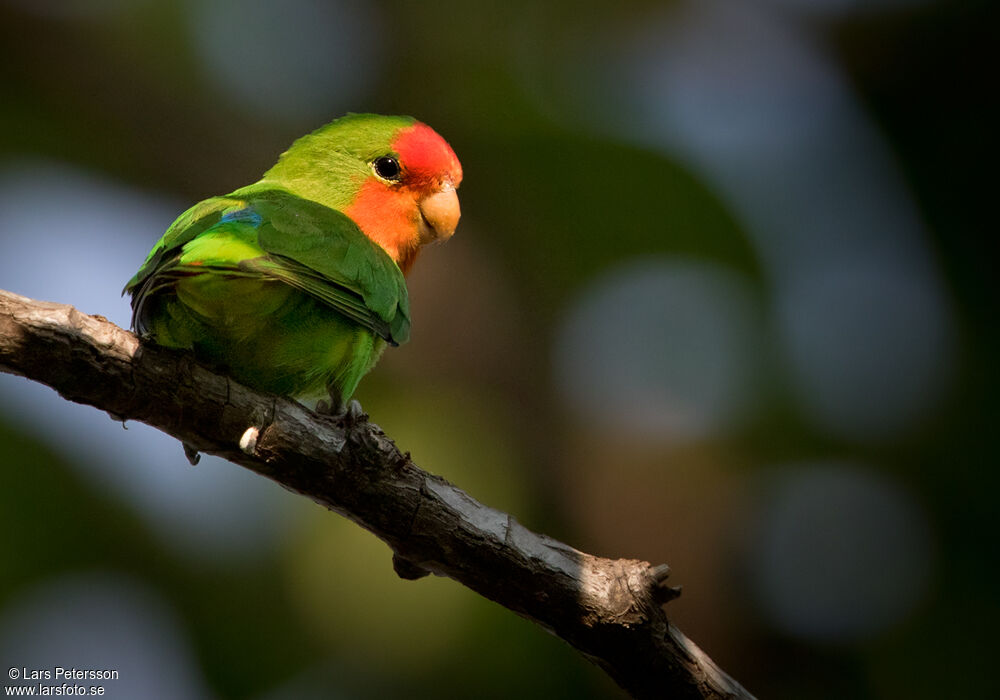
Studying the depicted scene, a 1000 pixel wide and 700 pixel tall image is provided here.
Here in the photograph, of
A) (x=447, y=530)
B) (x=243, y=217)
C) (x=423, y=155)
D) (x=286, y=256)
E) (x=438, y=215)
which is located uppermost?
(x=423, y=155)

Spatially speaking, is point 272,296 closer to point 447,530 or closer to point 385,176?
point 447,530

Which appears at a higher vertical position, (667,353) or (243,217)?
(667,353)

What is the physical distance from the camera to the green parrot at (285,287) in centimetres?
286

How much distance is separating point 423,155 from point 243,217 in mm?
1275

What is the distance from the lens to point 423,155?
165 inches

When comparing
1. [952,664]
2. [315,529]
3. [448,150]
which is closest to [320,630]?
[315,529]

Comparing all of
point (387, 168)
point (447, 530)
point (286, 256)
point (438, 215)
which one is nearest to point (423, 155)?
point (387, 168)

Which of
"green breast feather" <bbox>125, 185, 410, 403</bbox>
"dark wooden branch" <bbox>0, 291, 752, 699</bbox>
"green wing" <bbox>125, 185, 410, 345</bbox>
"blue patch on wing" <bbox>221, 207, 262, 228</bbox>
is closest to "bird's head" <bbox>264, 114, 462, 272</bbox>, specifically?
"green wing" <bbox>125, 185, 410, 345</bbox>

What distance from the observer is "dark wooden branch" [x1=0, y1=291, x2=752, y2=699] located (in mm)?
2779

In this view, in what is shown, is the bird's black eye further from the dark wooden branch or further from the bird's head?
the dark wooden branch

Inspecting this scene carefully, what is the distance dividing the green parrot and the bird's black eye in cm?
10

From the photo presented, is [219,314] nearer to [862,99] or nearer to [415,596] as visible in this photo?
[415,596]

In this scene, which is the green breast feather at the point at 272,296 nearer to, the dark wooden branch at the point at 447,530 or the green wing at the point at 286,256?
the green wing at the point at 286,256

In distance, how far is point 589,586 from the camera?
2.82m
